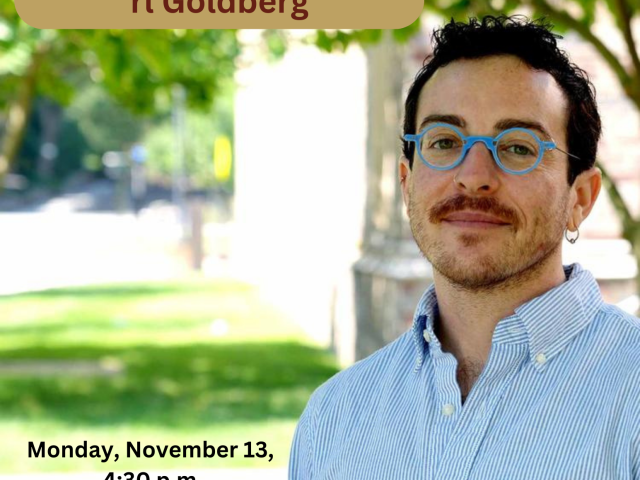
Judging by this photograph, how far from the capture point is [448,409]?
1.96m

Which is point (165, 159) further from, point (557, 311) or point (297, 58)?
point (557, 311)

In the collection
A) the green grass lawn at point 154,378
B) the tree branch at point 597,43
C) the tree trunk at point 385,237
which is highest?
the tree branch at point 597,43

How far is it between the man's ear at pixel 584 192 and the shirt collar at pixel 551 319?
0.42 ft

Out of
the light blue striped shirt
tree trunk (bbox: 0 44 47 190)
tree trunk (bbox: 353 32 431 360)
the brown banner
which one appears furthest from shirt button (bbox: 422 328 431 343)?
tree trunk (bbox: 0 44 47 190)

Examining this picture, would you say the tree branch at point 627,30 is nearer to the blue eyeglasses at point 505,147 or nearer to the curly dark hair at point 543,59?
the curly dark hair at point 543,59

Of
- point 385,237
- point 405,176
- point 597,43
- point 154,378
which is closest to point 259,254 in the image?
point 154,378

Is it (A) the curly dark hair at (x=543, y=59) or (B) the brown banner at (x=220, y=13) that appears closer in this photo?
(A) the curly dark hair at (x=543, y=59)

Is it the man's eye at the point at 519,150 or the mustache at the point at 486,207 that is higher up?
the man's eye at the point at 519,150

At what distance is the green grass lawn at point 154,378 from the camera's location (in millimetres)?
8672

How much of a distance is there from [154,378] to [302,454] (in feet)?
31.7

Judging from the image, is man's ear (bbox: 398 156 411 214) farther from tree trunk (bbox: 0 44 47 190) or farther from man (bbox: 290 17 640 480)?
tree trunk (bbox: 0 44 47 190)

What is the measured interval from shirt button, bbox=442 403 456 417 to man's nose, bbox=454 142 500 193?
327 mm

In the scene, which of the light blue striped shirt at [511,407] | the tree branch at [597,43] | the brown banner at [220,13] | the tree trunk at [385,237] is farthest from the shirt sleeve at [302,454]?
the tree trunk at [385,237]

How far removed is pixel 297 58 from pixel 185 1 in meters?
12.7
